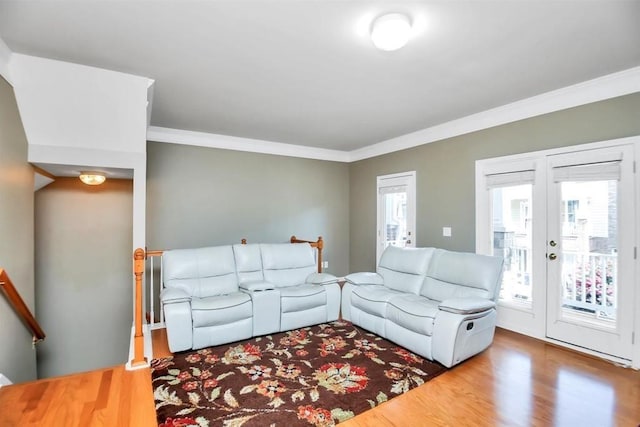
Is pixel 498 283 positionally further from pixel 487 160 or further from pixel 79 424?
pixel 79 424

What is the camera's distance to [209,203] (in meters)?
4.82

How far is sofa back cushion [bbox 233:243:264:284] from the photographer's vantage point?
12.3ft

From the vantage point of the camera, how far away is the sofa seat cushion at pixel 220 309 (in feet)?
9.69

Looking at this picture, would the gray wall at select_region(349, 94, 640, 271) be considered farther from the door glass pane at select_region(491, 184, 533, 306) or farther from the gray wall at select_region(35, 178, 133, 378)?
the gray wall at select_region(35, 178, 133, 378)

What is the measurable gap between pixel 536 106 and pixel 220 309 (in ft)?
13.0

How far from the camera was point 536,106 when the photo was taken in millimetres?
3340

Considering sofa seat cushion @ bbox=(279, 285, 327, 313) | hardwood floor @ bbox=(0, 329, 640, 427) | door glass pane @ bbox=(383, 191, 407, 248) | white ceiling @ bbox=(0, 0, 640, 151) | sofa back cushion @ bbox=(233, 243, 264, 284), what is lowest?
hardwood floor @ bbox=(0, 329, 640, 427)

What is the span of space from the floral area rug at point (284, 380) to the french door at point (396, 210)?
2.11 meters

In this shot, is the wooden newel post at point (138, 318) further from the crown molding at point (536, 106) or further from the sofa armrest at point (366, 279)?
the crown molding at point (536, 106)

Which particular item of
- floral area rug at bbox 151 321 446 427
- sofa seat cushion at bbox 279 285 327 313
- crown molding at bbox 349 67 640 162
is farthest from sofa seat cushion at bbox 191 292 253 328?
crown molding at bbox 349 67 640 162

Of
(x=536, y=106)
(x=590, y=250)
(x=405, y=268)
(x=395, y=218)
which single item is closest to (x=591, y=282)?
(x=590, y=250)

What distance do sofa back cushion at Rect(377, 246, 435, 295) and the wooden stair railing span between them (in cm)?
351

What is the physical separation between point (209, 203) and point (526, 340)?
450 cm

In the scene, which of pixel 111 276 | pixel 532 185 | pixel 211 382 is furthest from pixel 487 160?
pixel 111 276
